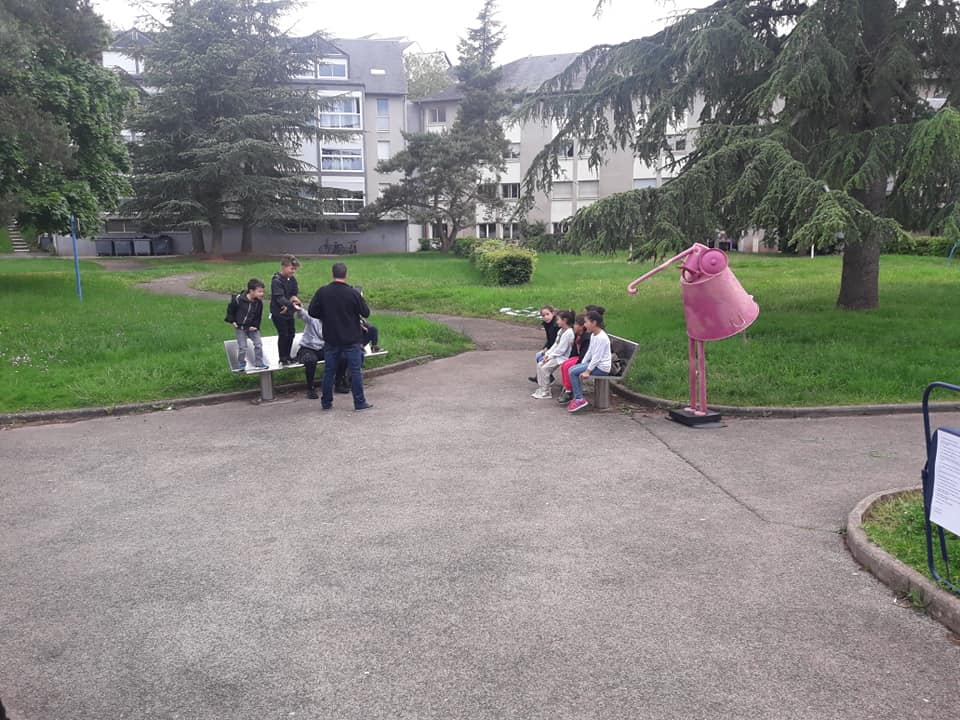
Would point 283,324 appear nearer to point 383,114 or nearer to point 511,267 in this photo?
point 511,267

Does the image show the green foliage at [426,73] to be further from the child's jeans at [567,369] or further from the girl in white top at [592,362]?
the girl in white top at [592,362]

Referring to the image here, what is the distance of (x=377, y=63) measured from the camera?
55844 millimetres

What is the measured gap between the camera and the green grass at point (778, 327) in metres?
9.84

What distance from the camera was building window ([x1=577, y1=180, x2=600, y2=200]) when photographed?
55219 millimetres

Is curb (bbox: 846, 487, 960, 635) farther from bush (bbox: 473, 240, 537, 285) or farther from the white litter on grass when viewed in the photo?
bush (bbox: 473, 240, 537, 285)

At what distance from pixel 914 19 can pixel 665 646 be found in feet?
45.7

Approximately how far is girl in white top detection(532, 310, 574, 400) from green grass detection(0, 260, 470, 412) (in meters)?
3.15

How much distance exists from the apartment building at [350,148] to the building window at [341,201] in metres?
0.07

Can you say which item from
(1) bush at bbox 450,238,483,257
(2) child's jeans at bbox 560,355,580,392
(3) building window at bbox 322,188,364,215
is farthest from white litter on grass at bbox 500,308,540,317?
(3) building window at bbox 322,188,364,215

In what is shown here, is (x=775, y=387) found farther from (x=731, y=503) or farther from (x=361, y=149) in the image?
(x=361, y=149)

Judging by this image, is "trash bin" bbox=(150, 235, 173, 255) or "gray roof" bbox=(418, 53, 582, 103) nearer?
"trash bin" bbox=(150, 235, 173, 255)

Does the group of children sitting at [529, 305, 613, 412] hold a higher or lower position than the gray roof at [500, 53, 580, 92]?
lower

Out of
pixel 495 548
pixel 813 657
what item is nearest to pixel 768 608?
pixel 813 657

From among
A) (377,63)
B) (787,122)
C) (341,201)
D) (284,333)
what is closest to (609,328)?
(787,122)
